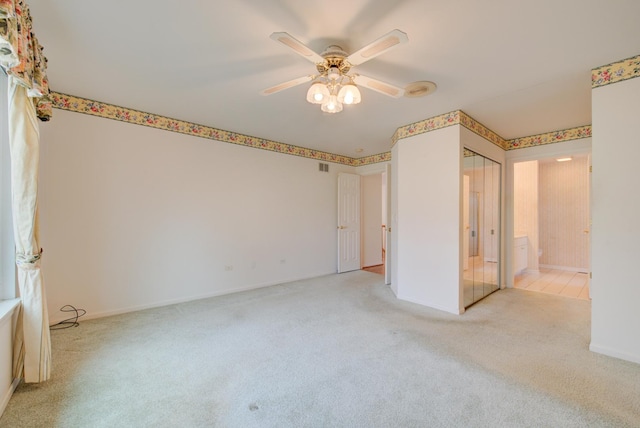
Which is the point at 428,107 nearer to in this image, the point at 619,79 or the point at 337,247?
the point at 619,79

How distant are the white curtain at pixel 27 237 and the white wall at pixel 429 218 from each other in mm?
3689

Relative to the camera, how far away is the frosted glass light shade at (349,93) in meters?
1.91

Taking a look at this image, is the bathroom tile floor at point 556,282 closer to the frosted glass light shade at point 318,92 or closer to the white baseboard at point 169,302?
the white baseboard at point 169,302

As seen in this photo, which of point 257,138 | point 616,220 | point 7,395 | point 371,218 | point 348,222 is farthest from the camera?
point 371,218

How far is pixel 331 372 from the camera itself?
2041 mm

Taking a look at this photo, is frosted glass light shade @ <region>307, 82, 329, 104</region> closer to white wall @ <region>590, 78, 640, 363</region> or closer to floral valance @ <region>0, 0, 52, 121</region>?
floral valance @ <region>0, 0, 52, 121</region>

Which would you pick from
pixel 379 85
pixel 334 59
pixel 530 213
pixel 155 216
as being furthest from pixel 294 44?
pixel 530 213

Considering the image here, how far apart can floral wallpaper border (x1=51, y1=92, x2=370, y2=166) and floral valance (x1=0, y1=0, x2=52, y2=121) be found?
1.11 m

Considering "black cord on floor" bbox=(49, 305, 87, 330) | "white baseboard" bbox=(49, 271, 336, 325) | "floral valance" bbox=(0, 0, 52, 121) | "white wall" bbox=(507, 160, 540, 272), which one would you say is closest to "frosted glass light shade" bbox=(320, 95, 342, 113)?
"floral valance" bbox=(0, 0, 52, 121)

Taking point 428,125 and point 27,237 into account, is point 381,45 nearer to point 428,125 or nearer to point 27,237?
point 428,125

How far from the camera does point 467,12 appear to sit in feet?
5.38

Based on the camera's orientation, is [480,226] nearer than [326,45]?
No

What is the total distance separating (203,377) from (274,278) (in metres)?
2.60

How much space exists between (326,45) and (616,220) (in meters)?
2.77
